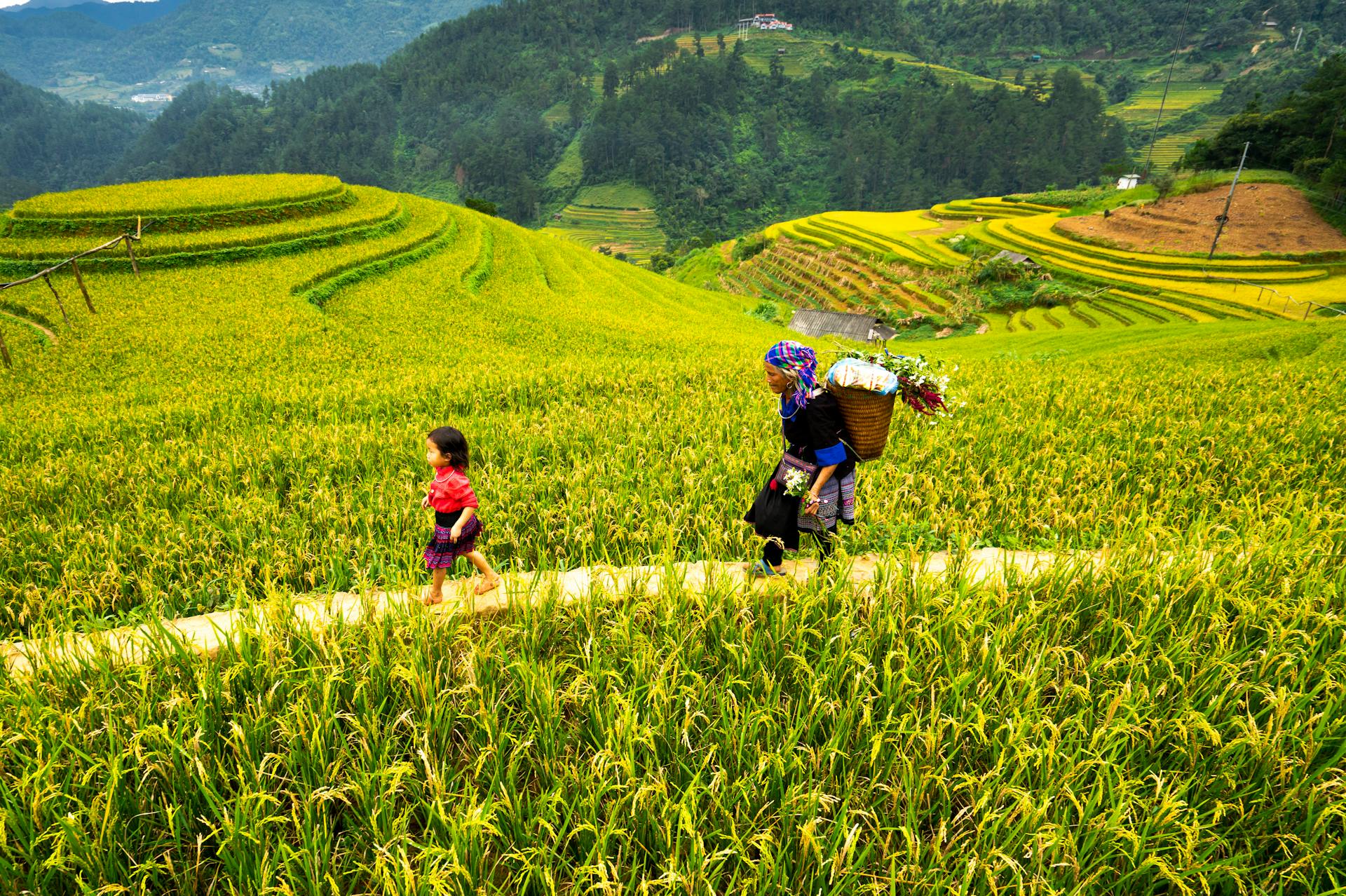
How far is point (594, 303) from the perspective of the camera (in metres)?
29.4

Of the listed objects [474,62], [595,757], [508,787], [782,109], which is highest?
[474,62]

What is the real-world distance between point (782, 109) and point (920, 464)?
18355 centimetres

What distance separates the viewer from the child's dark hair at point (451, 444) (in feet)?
13.8

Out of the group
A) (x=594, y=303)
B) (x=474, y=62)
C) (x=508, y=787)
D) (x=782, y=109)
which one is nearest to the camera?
(x=508, y=787)

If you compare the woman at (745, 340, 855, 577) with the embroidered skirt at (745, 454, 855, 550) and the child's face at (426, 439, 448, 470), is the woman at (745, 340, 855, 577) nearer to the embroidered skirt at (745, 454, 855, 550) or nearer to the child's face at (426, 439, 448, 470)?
the embroidered skirt at (745, 454, 855, 550)

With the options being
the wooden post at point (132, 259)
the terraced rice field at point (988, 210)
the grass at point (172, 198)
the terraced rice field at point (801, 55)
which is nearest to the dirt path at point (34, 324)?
the wooden post at point (132, 259)

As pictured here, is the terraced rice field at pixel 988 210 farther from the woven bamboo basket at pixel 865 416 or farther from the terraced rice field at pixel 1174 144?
the woven bamboo basket at pixel 865 416

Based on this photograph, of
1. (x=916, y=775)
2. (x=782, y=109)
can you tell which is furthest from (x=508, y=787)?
(x=782, y=109)

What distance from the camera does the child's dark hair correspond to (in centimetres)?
420

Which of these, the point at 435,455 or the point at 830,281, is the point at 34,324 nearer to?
the point at 435,455

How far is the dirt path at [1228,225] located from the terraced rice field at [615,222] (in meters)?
68.6

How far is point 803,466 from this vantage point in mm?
4238

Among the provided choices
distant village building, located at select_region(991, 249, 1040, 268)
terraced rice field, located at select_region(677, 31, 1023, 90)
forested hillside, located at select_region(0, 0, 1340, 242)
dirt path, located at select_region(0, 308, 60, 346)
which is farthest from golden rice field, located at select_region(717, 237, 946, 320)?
terraced rice field, located at select_region(677, 31, 1023, 90)

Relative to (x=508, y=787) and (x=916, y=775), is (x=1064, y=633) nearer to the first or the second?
(x=916, y=775)
